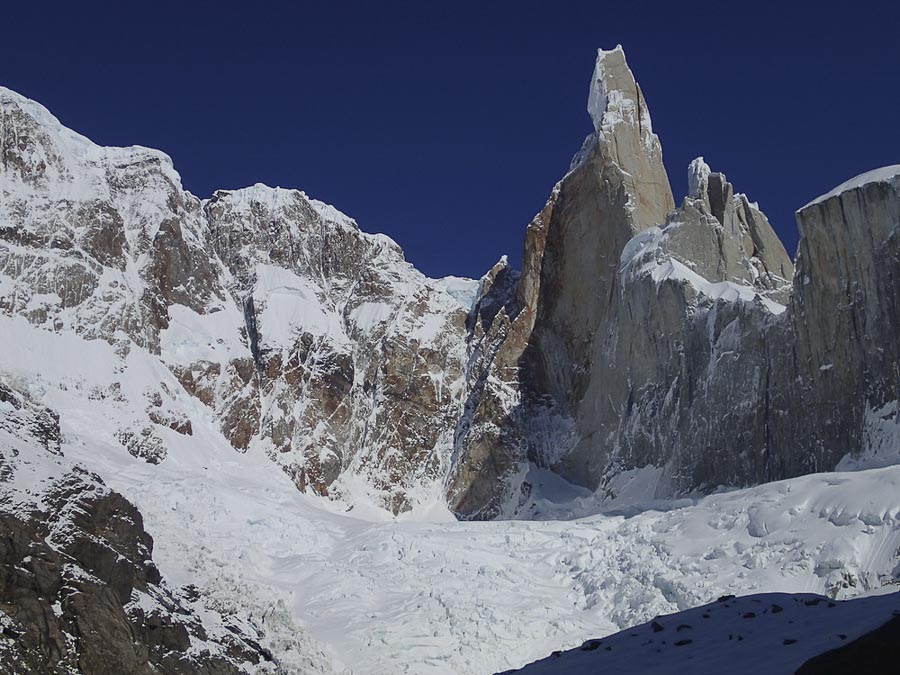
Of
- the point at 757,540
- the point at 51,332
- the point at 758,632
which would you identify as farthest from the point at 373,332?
the point at 758,632

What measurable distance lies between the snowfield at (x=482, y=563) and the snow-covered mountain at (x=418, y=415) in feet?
0.65

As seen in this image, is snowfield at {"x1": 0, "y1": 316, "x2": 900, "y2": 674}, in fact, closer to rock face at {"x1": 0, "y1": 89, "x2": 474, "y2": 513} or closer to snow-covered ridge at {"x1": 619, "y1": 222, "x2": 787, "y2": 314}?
snow-covered ridge at {"x1": 619, "y1": 222, "x2": 787, "y2": 314}

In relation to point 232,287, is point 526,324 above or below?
Result: below

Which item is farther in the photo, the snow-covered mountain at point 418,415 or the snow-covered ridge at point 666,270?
the snow-covered ridge at point 666,270

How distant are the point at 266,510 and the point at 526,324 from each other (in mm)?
41816

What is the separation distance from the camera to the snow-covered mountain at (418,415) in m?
37.2

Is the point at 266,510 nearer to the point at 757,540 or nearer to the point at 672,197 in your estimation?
the point at 757,540

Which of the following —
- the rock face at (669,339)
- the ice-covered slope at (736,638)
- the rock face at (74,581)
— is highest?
the rock face at (669,339)

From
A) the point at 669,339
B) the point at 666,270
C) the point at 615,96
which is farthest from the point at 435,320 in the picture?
the point at 669,339

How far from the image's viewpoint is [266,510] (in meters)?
61.8

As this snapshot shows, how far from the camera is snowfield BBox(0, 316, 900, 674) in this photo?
137ft

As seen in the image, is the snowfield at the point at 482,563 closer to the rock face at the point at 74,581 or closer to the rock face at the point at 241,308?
the rock face at the point at 74,581

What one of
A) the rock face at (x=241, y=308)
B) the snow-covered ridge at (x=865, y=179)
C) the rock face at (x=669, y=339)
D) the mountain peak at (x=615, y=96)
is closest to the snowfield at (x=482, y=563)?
the rock face at (x=669, y=339)

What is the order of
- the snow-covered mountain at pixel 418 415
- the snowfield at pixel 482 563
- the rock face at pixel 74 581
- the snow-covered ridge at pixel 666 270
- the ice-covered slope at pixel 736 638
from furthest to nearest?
1. the snow-covered ridge at pixel 666 270
2. the snowfield at pixel 482 563
3. the snow-covered mountain at pixel 418 415
4. the rock face at pixel 74 581
5. the ice-covered slope at pixel 736 638
